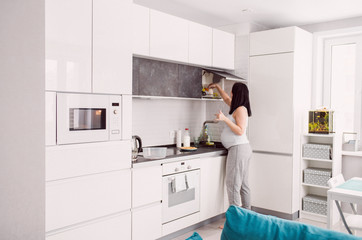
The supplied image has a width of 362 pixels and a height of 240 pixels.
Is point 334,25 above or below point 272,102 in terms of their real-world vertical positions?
above

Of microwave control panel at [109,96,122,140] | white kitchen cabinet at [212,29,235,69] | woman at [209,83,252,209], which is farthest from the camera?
white kitchen cabinet at [212,29,235,69]

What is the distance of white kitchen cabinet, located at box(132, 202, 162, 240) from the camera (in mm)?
3156

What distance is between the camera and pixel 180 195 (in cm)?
361

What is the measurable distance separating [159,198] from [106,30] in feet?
5.50

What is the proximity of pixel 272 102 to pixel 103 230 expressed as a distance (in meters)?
2.70

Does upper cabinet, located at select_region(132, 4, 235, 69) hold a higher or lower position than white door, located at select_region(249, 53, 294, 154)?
higher

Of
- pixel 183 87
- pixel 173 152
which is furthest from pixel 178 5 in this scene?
pixel 173 152

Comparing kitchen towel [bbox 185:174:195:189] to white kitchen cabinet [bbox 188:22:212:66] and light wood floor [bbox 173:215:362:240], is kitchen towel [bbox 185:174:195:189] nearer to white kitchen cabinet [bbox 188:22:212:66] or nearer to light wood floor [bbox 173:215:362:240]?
light wood floor [bbox 173:215:362:240]

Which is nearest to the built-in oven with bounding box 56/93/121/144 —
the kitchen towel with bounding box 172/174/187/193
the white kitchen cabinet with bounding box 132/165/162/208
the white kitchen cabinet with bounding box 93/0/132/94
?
the white kitchen cabinet with bounding box 93/0/132/94

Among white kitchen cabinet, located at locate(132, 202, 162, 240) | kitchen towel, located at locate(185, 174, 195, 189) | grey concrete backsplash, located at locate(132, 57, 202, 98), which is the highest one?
grey concrete backsplash, located at locate(132, 57, 202, 98)

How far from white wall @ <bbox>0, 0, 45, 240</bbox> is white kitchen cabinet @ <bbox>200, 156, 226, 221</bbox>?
1.95m

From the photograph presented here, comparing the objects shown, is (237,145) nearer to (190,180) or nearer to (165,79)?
(190,180)

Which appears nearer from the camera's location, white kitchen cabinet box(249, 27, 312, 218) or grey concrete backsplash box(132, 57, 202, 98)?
grey concrete backsplash box(132, 57, 202, 98)

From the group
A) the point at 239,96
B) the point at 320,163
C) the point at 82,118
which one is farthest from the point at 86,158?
the point at 320,163
